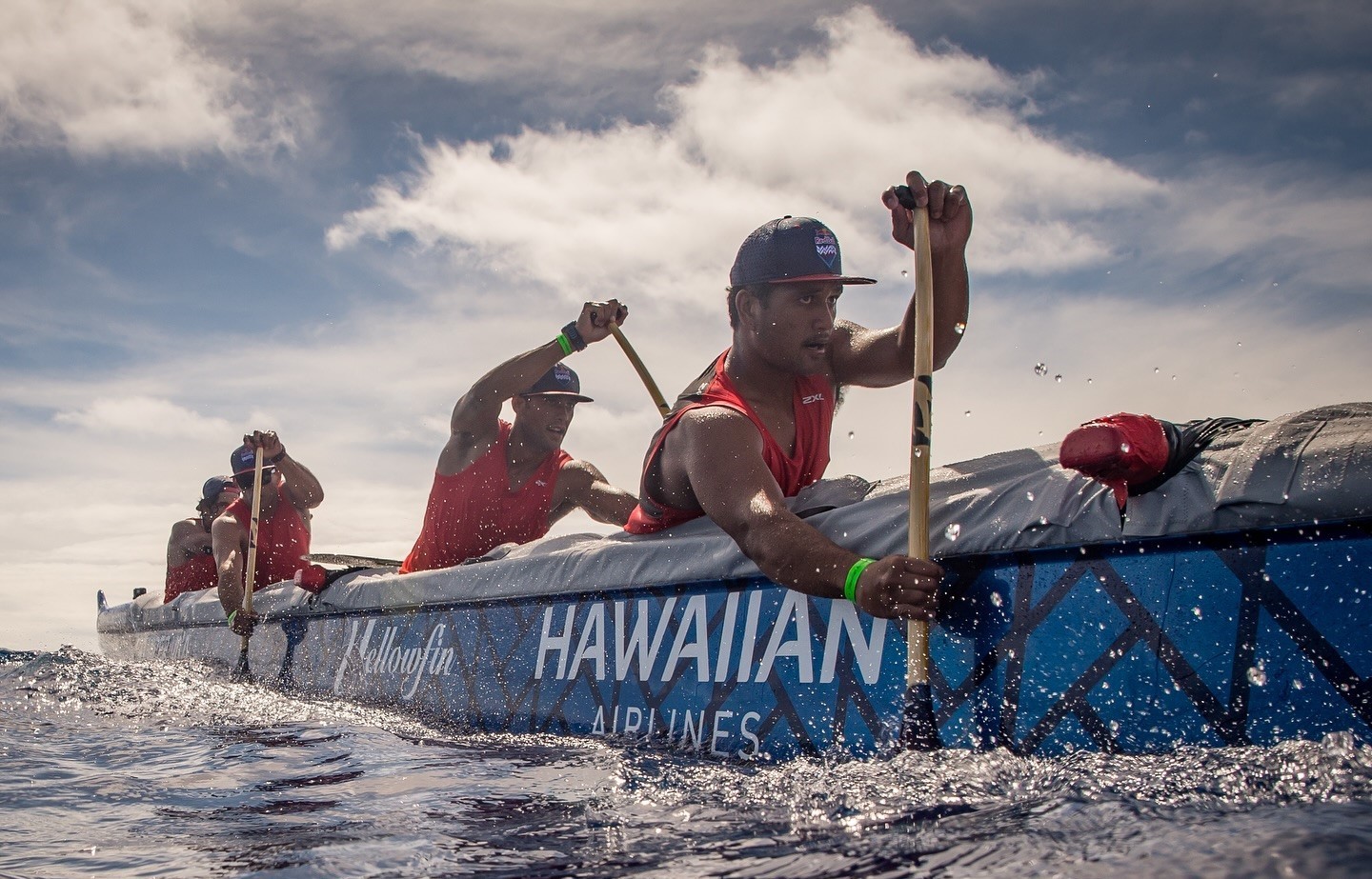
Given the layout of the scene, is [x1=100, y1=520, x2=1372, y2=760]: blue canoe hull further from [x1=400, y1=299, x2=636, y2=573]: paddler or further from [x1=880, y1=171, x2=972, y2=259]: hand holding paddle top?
[x1=400, y1=299, x2=636, y2=573]: paddler

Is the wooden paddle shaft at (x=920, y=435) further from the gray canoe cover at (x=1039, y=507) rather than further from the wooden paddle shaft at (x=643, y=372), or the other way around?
the wooden paddle shaft at (x=643, y=372)

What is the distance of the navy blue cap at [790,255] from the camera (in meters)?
3.85

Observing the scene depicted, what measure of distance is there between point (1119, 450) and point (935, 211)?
Answer: 4.28 ft

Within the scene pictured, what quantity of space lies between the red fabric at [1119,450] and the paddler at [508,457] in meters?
4.11

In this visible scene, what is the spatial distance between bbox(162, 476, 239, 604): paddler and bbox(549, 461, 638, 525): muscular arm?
455cm

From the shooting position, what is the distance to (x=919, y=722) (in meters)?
2.71

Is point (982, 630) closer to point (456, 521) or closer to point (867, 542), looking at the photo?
point (867, 542)

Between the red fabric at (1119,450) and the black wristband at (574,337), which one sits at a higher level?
the black wristband at (574,337)

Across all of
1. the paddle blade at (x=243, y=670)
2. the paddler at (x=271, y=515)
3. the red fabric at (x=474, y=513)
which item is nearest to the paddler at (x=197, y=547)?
the paddler at (x=271, y=515)

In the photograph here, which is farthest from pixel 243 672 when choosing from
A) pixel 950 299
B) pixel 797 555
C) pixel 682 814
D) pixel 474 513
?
Answer: pixel 682 814

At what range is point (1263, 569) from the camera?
224cm

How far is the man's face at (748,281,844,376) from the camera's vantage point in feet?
12.7

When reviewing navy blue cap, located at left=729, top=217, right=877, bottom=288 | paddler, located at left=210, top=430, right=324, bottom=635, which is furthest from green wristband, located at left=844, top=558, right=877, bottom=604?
paddler, located at left=210, top=430, right=324, bottom=635

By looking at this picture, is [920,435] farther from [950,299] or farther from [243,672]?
[243,672]
